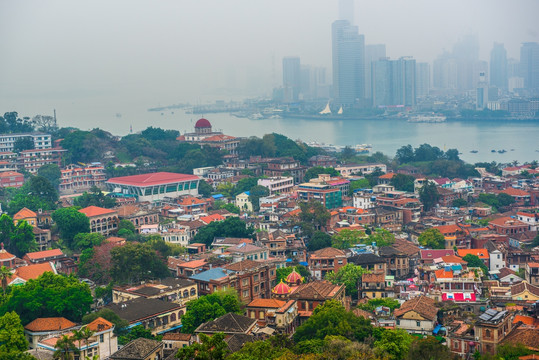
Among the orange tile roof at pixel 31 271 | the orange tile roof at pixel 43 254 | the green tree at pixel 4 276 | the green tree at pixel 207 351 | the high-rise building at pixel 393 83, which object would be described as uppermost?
the high-rise building at pixel 393 83

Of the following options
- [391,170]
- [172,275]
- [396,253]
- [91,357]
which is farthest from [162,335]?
[391,170]

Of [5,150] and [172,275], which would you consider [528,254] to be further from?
[5,150]

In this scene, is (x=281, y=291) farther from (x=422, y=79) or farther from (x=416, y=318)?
(x=422, y=79)

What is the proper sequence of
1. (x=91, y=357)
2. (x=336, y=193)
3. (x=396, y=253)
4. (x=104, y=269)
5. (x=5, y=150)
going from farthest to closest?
(x=5, y=150) → (x=336, y=193) → (x=396, y=253) → (x=104, y=269) → (x=91, y=357)

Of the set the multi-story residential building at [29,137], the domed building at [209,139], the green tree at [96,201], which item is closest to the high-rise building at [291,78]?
the domed building at [209,139]

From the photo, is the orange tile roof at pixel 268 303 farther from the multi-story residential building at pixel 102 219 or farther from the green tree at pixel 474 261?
the multi-story residential building at pixel 102 219

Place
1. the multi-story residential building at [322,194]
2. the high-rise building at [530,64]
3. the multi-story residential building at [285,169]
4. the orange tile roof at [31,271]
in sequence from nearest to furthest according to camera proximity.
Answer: the orange tile roof at [31,271]
the multi-story residential building at [322,194]
the multi-story residential building at [285,169]
the high-rise building at [530,64]
